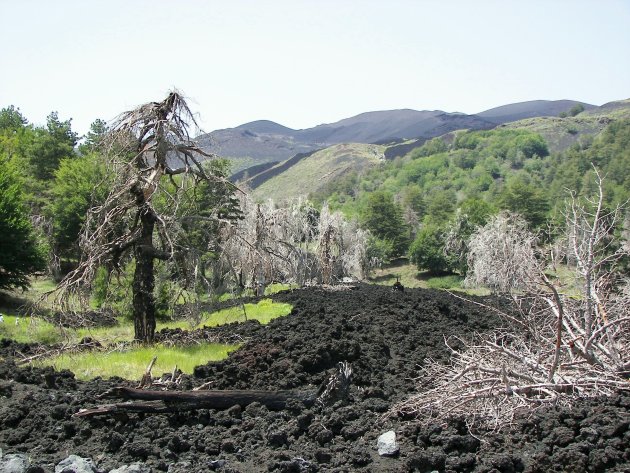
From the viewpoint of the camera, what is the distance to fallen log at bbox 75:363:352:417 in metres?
6.64

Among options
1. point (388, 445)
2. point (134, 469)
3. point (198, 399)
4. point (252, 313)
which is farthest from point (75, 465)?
point (252, 313)

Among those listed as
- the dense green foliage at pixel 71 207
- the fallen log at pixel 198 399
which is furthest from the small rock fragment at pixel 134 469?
the dense green foliage at pixel 71 207

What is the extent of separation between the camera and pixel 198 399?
6.89 metres

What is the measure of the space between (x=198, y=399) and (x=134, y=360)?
9.88 feet

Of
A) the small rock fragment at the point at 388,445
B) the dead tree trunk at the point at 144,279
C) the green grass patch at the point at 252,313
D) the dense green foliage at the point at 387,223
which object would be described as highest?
the dead tree trunk at the point at 144,279

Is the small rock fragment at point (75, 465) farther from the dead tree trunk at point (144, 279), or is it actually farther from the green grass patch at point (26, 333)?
the green grass patch at point (26, 333)

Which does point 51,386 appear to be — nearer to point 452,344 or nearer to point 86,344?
point 86,344

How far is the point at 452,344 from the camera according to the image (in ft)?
35.5

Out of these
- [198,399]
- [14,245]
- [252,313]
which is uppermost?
[14,245]

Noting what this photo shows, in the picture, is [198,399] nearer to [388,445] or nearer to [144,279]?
[388,445]

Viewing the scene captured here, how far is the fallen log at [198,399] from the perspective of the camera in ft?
21.8

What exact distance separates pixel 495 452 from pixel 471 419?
26.4 inches

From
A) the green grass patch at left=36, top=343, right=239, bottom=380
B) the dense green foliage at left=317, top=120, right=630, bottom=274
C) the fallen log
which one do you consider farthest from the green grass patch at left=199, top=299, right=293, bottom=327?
the dense green foliage at left=317, top=120, right=630, bottom=274

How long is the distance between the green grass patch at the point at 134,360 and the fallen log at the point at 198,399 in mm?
1968
